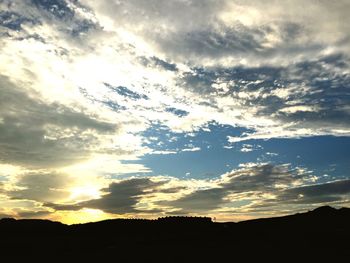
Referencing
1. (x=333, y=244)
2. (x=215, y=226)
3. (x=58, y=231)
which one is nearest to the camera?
(x=333, y=244)

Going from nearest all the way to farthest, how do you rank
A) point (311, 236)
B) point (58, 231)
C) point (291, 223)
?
point (311, 236)
point (291, 223)
point (58, 231)

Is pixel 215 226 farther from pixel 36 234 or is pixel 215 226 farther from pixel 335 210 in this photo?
pixel 36 234

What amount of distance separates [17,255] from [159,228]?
2320 centimetres

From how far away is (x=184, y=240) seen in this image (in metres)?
53.3

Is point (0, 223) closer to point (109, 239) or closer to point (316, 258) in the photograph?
point (109, 239)

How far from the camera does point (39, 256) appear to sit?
50.2 meters


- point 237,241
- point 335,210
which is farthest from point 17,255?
point 335,210

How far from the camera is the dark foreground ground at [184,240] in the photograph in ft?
142

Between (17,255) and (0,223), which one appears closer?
(17,255)

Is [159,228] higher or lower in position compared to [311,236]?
higher

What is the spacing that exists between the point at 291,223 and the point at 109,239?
29.4m

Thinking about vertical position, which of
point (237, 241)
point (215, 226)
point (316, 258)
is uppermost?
point (215, 226)

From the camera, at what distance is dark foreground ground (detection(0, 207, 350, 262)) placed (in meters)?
43.4

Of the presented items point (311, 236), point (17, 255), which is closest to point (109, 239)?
point (17, 255)
